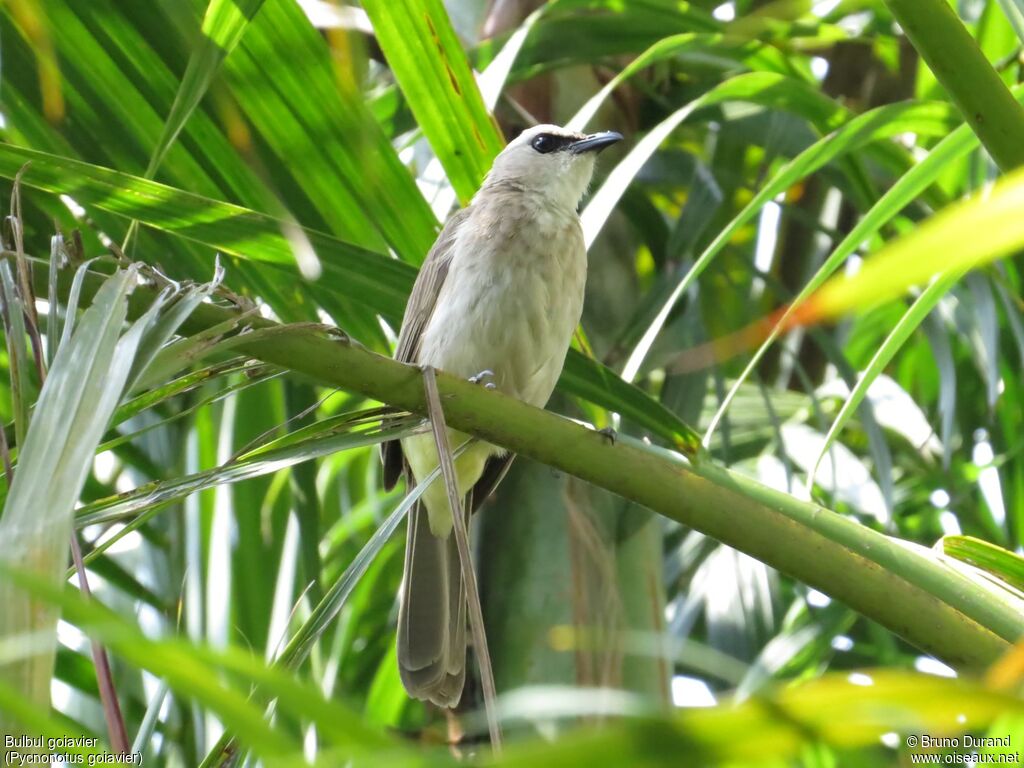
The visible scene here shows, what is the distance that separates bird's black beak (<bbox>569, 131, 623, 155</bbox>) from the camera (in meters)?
3.60

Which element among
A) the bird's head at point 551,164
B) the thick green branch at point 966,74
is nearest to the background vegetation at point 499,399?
the thick green branch at point 966,74

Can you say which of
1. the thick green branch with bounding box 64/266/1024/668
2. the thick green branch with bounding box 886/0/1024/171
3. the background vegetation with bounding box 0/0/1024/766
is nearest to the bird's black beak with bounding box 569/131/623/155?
the background vegetation with bounding box 0/0/1024/766

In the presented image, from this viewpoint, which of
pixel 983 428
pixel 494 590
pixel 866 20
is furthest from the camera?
pixel 866 20

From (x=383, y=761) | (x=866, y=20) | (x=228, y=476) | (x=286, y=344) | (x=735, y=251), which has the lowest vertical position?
(x=383, y=761)

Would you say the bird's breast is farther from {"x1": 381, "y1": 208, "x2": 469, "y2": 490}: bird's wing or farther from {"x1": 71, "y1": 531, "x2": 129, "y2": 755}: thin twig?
{"x1": 71, "y1": 531, "x2": 129, "y2": 755}: thin twig

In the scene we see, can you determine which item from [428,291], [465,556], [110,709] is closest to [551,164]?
[428,291]

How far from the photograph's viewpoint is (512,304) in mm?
3365

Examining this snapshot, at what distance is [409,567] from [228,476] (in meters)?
1.79

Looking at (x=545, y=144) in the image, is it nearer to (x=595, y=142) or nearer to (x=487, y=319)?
(x=595, y=142)

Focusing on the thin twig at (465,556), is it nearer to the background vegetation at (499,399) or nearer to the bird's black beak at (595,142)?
the background vegetation at (499,399)

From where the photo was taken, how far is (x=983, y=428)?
390 centimetres

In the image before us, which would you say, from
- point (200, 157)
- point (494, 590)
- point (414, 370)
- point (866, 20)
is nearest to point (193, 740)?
point (494, 590)

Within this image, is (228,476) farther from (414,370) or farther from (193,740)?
(193,740)

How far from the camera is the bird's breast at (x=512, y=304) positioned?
3.32 m
